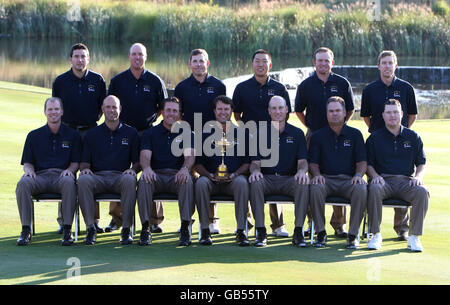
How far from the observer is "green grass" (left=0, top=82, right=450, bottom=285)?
563 centimetres

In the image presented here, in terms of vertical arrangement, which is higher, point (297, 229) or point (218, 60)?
point (218, 60)

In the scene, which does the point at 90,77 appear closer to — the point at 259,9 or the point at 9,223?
the point at 9,223

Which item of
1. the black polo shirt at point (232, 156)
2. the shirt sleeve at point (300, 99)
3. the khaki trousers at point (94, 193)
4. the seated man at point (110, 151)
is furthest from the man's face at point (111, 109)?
the shirt sleeve at point (300, 99)

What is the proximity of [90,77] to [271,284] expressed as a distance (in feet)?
11.2

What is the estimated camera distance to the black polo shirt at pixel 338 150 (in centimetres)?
729

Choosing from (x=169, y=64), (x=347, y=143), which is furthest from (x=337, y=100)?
(x=169, y=64)

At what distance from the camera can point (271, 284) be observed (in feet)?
18.0

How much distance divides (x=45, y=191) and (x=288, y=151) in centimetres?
224

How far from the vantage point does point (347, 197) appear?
23.2 feet

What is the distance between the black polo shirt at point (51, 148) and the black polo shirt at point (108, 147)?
14 cm

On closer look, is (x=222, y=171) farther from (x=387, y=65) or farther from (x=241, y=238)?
(x=387, y=65)
